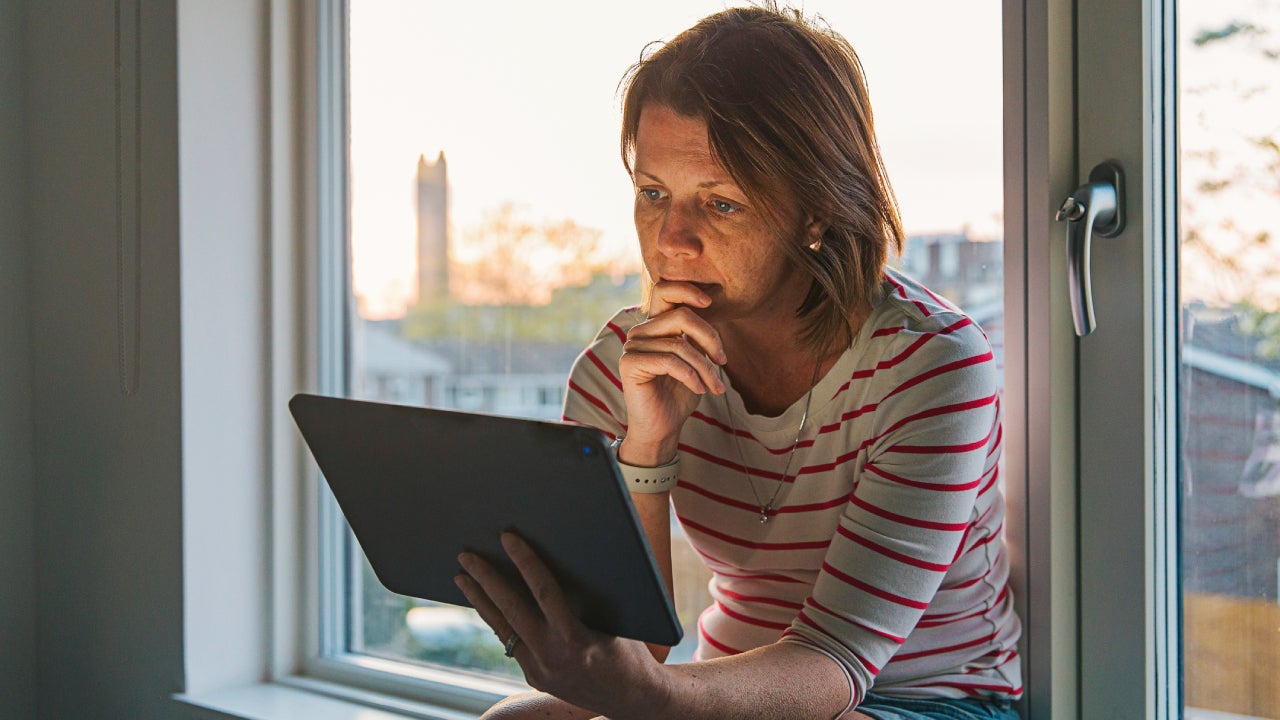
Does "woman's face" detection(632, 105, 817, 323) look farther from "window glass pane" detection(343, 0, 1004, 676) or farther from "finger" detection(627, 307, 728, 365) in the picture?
"window glass pane" detection(343, 0, 1004, 676)

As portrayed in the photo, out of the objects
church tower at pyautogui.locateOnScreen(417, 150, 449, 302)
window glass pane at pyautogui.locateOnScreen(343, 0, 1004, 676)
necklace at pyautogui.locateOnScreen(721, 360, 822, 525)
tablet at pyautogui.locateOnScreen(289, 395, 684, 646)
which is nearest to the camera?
tablet at pyautogui.locateOnScreen(289, 395, 684, 646)

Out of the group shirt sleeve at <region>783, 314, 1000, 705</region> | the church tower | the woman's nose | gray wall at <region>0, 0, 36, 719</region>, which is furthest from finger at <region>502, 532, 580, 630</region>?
gray wall at <region>0, 0, 36, 719</region>

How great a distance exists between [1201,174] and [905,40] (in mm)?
385

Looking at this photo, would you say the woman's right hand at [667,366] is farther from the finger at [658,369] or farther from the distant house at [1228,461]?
the distant house at [1228,461]

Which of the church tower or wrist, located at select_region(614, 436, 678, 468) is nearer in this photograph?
wrist, located at select_region(614, 436, 678, 468)

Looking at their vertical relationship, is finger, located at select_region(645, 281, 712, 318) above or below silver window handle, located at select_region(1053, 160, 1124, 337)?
below

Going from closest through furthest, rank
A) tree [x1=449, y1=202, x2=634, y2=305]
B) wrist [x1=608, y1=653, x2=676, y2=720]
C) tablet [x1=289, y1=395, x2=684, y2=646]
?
tablet [x1=289, y1=395, x2=684, y2=646], wrist [x1=608, y1=653, x2=676, y2=720], tree [x1=449, y1=202, x2=634, y2=305]

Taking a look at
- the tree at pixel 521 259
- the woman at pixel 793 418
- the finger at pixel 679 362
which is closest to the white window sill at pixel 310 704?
the woman at pixel 793 418

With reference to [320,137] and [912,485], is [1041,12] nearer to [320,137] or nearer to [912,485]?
[912,485]

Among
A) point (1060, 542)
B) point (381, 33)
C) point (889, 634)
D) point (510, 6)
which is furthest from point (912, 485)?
point (381, 33)

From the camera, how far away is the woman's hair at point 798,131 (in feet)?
3.44

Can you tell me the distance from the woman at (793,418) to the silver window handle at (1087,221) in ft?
0.42

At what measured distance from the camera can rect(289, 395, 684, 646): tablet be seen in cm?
80

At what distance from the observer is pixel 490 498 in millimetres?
856
